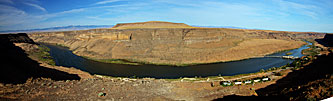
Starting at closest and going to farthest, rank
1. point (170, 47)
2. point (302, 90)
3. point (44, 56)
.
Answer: point (302, 90) < point (44, 56) < point (170, 47)

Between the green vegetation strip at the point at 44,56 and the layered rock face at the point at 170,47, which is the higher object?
the layered rock face at the point at 170,47

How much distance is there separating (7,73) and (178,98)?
61.9 ft

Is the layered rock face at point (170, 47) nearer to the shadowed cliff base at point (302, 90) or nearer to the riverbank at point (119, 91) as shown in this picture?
the riverbank at point (119, 91)

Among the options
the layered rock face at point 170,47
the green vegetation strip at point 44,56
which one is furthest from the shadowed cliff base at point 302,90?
the green vegetation strip at point 44,56

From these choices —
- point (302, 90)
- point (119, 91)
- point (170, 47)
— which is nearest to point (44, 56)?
point (170, 47)

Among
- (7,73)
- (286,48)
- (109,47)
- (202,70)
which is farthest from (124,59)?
(286,48)

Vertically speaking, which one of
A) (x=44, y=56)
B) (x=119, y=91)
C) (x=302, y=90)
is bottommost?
(x=44, y=56)

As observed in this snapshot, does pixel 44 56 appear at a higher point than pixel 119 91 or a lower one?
lower

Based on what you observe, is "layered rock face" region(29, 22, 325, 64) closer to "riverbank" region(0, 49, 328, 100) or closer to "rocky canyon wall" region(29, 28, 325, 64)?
"rocky canyon wall" region(29, 28, 325, 64)

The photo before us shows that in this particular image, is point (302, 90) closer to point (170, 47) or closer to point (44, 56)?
point (170, 47)

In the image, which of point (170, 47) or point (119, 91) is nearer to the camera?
point (119, 91)

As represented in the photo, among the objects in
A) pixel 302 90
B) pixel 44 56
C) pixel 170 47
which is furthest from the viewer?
pixel 170 47

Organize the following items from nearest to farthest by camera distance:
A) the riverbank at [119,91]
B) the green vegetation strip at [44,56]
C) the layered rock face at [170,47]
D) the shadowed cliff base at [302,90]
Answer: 1. the shadowed cliff base at [302,90]
2. the riverbank at [119,91]
3. the green vegetation strip at [44,56]
4. the layered rock face at [170,47]

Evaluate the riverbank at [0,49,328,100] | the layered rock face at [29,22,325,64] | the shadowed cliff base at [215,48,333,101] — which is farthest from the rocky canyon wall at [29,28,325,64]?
the shadowed cliff base at [215,48,333,101]
